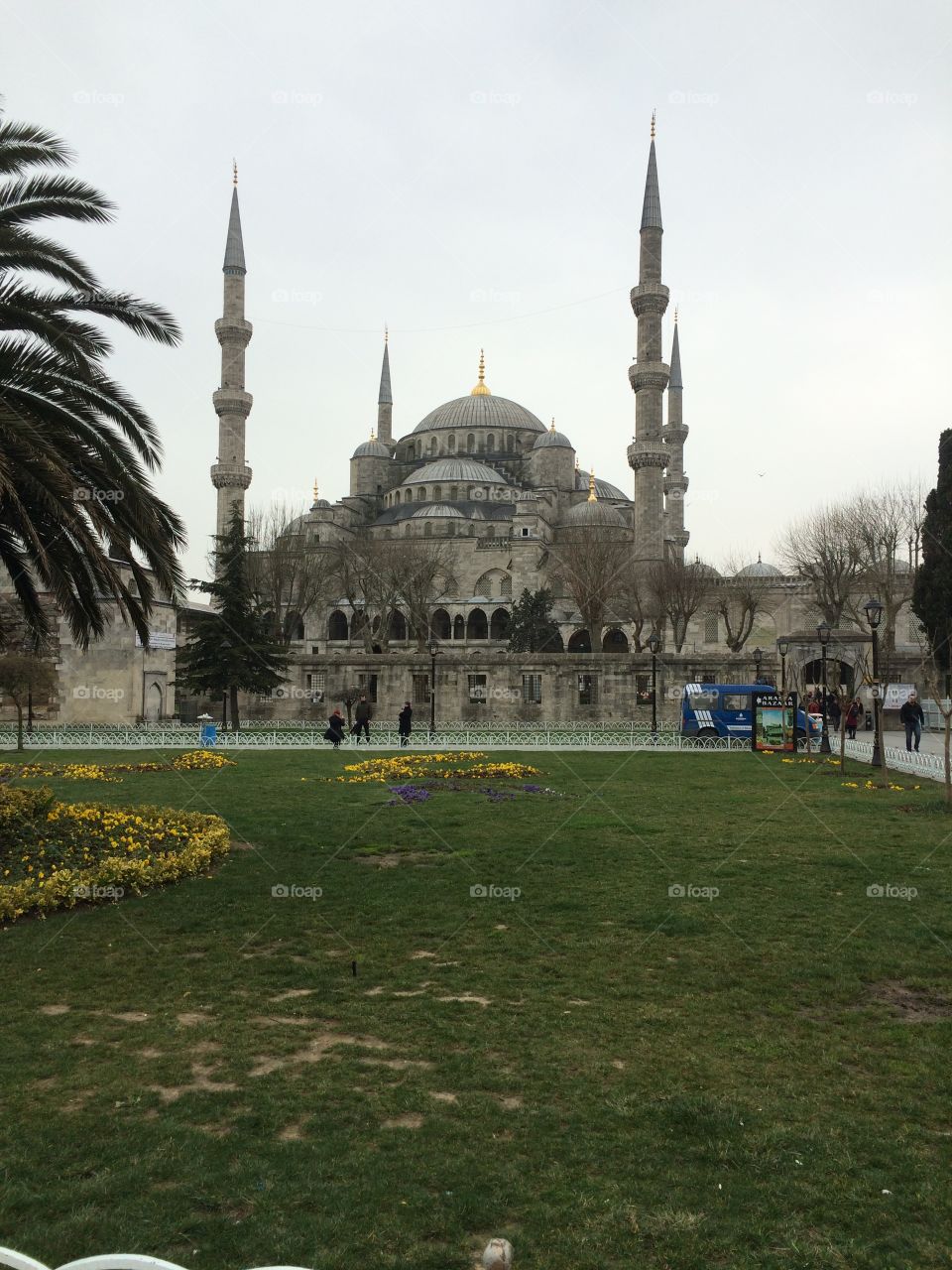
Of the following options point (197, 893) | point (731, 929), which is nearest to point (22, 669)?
point (197, 893)

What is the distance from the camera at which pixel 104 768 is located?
1877 centimetres

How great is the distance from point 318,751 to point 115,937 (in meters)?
17.4

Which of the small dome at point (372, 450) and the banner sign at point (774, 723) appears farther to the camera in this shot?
the small dome at point (372, 450)

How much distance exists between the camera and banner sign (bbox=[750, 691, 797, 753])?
24391 mm

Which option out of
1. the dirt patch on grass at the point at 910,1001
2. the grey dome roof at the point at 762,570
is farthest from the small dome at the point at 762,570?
the dirt patch on grass at the point at 910,1001

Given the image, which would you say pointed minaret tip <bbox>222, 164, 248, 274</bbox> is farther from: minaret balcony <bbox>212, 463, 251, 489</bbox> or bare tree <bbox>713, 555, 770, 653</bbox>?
bare tree <bbox>713, 555, 770, 653</bbox>

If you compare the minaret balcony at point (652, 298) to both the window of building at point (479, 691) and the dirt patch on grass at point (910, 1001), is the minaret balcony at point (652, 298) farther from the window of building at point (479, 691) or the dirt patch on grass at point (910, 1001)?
the dirt patch on grass at point (910, 1001)

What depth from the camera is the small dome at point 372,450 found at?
76456mm

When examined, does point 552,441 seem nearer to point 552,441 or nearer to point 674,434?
point 552,441

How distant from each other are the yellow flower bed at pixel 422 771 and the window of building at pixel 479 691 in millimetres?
15692

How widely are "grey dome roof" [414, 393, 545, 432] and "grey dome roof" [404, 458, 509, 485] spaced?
290 inches

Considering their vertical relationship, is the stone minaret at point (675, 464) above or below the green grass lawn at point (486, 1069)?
above

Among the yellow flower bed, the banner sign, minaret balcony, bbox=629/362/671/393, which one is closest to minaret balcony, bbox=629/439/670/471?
minaret balcony, bbox=629/362/671/393

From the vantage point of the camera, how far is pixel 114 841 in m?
9.33
